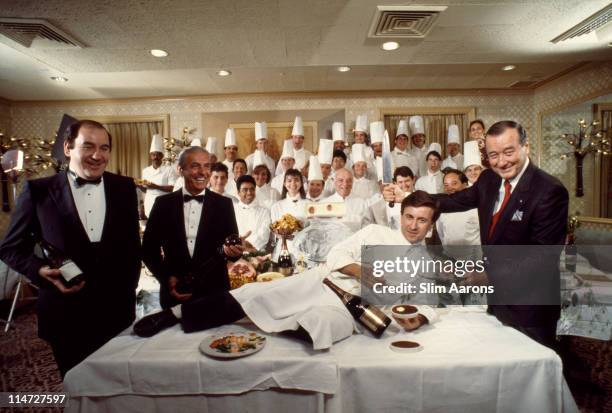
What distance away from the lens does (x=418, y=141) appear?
5.68 meters

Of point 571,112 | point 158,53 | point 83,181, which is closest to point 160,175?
point 158,53

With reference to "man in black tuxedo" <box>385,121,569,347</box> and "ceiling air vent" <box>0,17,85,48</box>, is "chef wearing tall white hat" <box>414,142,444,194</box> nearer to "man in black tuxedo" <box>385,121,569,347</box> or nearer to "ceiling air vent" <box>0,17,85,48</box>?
"man in black tuxedo" <box>385,121,569,347</box>

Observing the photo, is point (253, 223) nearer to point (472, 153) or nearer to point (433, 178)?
point (472, 153)

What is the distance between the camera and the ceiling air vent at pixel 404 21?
2.75m

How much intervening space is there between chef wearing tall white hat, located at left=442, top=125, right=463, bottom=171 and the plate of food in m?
5.14

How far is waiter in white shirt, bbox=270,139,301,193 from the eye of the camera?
501cm

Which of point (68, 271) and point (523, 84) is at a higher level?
point (523, 84)

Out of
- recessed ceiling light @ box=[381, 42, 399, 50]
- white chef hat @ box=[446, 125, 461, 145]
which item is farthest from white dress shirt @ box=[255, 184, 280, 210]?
white chef hat @ box=[446, 125, 461, 145]

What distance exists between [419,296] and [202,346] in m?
0.98

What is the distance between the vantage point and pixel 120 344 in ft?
3.89

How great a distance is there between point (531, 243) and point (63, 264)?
73.7 inches

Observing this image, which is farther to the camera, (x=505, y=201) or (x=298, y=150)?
(x=298, y=150)

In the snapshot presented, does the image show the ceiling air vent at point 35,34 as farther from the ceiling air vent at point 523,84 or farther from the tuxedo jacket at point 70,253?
the ceiling air vent at point 523,84

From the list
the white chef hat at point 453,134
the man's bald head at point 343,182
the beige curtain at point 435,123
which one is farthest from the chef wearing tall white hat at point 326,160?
the white chef hat at point 453,134
